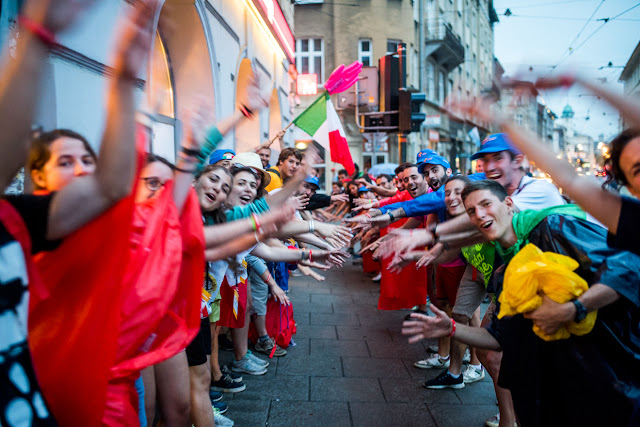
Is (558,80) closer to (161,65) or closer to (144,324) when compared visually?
(144,324)

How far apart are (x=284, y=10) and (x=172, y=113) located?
26.6 feet

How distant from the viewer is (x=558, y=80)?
182cm

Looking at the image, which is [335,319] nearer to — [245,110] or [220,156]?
[220,156]

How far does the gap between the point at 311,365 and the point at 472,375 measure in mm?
1545

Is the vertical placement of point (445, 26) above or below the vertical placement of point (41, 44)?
above

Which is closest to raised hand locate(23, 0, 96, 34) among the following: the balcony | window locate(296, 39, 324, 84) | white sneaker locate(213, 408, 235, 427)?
white sneaker locate(213, 408, 235, 427)

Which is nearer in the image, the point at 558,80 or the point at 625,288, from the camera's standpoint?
the point at 625,288

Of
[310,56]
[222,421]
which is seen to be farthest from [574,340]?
[310,56]

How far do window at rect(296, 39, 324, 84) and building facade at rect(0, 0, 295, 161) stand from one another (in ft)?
27.8

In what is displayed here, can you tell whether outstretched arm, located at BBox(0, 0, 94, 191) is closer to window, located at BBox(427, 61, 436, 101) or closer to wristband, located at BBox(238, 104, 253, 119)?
wristband, located at BBox(238, 104, 253, 119)

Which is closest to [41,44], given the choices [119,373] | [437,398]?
[119,373]

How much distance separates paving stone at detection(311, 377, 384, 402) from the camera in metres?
3.67

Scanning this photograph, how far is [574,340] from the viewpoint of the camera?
182 centimetres

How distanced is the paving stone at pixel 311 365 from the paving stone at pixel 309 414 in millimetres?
580
